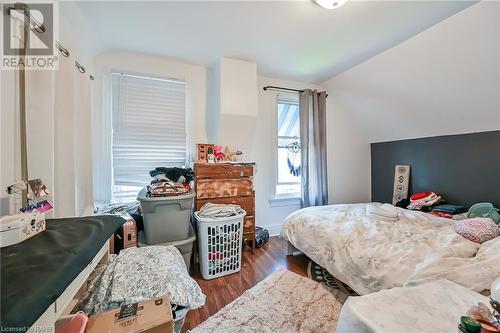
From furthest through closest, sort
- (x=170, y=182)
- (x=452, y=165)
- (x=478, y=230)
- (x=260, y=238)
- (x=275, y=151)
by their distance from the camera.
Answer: (x=275, y=151), (x=260, y=238), (x=452, y=165), (x=170, y=182), (x=478, y=230)

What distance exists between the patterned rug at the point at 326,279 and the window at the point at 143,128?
6.46ft

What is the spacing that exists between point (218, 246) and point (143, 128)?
65.5 inches

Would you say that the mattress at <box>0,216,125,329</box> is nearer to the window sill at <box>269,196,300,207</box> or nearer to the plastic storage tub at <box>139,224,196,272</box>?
the plastic storage tub at <box>139,224,196,272</box>

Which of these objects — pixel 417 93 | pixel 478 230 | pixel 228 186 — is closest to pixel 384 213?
pixel 478 230

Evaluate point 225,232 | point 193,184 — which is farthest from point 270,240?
point 193,184

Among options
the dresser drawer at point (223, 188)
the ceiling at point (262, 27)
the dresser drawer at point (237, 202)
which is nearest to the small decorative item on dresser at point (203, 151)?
the dresser drawer at point (223, 188)

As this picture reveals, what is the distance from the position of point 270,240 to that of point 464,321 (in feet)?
8.43

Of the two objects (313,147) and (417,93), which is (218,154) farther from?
(417,93)

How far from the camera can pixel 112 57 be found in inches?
94.3

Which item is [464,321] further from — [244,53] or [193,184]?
[244,53]

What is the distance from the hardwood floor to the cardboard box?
27.7 inches

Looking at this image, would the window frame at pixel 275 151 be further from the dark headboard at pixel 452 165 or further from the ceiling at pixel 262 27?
the dark headboard at pixel 452 165

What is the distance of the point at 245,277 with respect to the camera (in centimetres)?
208
